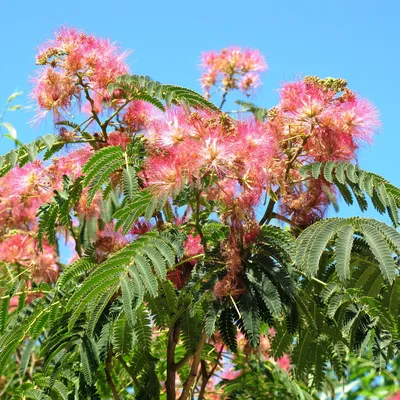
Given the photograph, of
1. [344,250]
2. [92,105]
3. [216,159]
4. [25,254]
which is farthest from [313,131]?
[25,254]

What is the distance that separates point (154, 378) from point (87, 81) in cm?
141

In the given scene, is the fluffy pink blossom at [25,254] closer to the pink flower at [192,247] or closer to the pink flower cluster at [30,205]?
the pink flower cluster at [30,205]

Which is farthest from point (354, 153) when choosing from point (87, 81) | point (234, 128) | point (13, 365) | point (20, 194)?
point (13, 365)

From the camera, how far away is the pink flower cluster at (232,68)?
672 cm

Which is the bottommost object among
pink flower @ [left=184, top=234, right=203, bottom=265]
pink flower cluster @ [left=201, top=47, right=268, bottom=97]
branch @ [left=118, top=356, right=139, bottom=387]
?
branch @ [left=118, top=356, right=139, bottom=387]

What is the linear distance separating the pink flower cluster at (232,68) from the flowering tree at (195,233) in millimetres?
2677

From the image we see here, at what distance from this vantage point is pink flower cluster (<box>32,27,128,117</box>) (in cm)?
399

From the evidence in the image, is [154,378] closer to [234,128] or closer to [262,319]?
[262,319]

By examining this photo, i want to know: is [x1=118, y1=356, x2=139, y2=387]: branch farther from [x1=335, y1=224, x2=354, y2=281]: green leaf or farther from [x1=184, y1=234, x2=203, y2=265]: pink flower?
[x1=335, y1=224, x2=354, y2=281]: green leaf

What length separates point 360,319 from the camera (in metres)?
3.38

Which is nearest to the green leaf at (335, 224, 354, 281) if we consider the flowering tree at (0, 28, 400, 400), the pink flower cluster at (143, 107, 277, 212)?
the flowering tree at (0, 28, 400, 400)

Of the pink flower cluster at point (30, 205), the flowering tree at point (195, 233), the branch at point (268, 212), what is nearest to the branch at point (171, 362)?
the flowering tree at point (195, 233)

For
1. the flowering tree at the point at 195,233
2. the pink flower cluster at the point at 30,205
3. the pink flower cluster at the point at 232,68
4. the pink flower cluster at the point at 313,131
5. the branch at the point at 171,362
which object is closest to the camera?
the flowering tree at the point at 195,233

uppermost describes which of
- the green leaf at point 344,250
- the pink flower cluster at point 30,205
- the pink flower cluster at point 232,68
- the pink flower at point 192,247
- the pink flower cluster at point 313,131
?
the pink flower cluster at point 232,68
